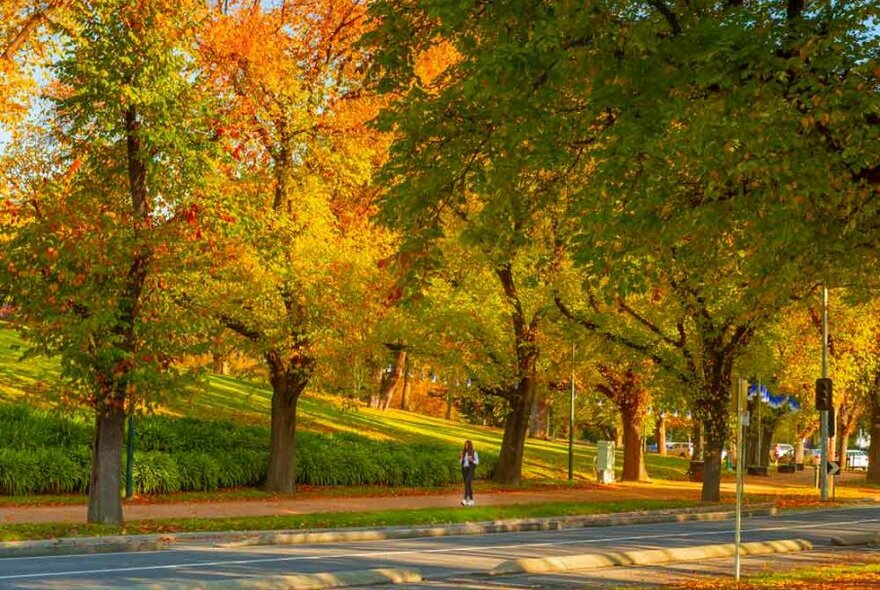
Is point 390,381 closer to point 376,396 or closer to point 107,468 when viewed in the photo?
A: point 376,396

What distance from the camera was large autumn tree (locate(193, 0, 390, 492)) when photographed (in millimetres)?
27266

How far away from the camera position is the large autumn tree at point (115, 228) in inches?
781

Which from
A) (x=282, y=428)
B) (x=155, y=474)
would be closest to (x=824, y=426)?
(x=282, y=428)

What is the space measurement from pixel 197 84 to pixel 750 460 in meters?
40.2

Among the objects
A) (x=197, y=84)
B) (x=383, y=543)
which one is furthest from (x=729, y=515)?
(x=197, y=84)

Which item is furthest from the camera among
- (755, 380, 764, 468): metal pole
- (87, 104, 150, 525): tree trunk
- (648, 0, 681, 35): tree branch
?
(755, 380, 764, 468): metal pole

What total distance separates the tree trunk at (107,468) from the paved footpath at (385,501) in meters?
1.19

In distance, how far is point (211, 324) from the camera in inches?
859

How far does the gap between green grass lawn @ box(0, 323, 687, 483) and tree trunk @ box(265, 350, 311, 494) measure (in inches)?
73.9

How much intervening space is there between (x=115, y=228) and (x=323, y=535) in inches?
264

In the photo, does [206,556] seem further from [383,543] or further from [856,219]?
[856,219]

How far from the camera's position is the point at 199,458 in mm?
29750

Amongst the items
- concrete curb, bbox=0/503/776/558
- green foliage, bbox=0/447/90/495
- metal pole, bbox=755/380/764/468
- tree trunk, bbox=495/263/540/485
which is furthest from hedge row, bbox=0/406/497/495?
metal pole, bbox=755/380/764/468

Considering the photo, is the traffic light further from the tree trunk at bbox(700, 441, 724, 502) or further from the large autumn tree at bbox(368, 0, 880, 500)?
the large autumn tree at bbox(368, 0, 880, 500)
